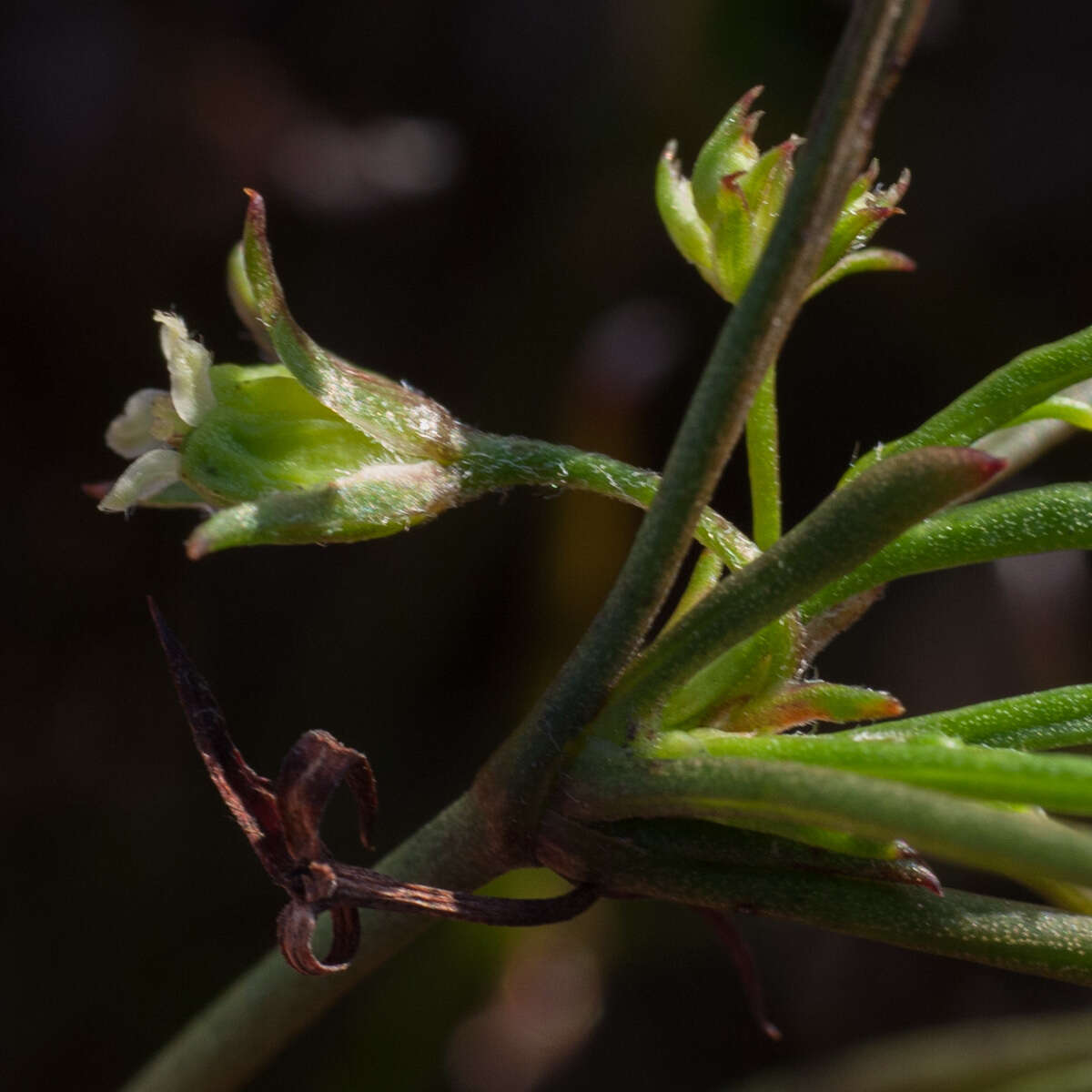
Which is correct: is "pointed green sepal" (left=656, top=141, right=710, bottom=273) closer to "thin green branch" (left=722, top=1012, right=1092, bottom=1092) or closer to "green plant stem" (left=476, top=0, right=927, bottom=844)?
"green plant stem" (left=476, top=0, right=927, bottom=844)

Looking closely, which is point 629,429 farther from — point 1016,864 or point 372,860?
point 1016,864

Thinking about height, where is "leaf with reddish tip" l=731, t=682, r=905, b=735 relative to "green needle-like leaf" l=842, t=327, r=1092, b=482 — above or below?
below

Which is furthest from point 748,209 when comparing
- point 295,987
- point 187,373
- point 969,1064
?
point 969,1064

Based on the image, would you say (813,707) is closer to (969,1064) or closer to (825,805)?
(825,805)

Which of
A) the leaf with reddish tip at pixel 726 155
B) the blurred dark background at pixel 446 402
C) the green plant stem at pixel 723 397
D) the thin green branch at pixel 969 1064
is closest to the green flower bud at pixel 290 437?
the green plant stem at pixel 723 397

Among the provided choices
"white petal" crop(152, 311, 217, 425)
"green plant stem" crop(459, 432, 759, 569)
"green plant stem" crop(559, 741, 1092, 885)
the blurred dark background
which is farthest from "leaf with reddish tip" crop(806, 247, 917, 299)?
the blurred dark background
